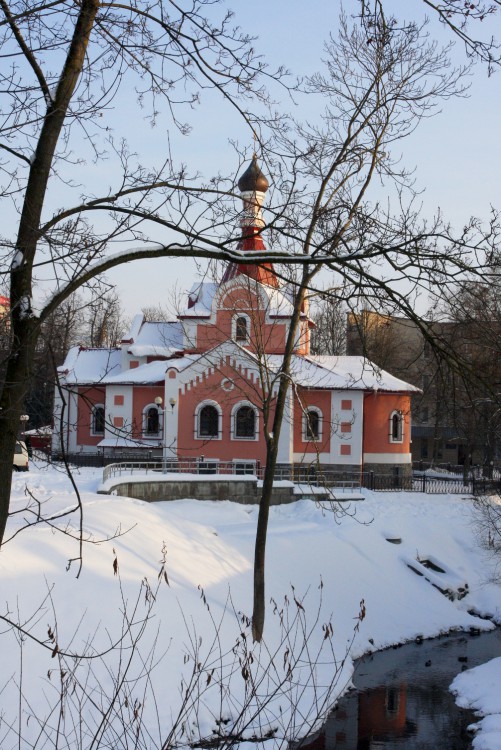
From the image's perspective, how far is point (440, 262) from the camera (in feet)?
13.1

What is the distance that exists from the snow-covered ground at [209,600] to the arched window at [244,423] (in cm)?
569

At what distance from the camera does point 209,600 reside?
14.8 metres

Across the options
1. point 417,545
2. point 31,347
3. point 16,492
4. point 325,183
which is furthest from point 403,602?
point 31,347

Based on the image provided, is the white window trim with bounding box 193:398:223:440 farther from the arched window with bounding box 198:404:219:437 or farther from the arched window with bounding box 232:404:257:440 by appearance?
the arched window with bounding box 232:404:257:440

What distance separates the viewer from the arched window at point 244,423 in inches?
1176

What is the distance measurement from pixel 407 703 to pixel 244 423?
1706 centimetres

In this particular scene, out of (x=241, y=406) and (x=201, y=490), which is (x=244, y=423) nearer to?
(x=241, y=406)

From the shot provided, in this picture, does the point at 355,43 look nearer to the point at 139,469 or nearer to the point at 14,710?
the point at 14,710

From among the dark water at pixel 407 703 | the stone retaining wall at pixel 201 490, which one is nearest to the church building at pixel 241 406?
the stone retaining wall at pixel 201 490

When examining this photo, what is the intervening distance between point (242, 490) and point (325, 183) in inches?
567

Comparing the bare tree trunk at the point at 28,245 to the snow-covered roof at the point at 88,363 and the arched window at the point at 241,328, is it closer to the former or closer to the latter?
the arched window at the point at 241,328

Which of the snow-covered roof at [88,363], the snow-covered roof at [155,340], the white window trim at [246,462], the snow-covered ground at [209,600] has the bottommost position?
the snow-covered ground at [209,600]

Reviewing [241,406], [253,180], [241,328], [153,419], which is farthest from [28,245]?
[153,419]

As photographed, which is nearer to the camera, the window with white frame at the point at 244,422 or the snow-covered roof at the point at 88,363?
the window with white frame at the point at 244,422
